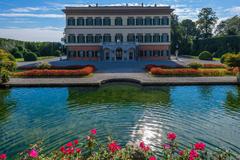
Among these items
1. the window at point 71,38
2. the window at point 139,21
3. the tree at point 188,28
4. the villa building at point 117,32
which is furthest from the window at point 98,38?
the tree at point 188,28

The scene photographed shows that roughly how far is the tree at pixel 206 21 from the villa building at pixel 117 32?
21.0m

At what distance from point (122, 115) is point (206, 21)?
5228cm

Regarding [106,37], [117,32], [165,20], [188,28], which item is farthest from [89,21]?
[188,28]

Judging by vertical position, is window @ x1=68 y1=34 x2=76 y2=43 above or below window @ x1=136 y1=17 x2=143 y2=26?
below

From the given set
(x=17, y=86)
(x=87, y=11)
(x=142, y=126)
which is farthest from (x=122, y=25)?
(x=142, y=126)

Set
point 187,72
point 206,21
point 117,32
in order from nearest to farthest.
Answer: point 187,72 < point 117,32 < point 206,21

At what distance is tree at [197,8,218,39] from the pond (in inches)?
1726

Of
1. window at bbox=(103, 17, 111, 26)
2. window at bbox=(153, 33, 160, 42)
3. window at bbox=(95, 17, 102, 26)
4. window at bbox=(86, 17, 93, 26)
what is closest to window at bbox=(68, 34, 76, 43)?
window at bbox=(86, 17, 93, 26)

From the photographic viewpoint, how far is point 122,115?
11.4m

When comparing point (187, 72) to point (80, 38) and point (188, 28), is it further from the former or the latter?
point (188, 28)

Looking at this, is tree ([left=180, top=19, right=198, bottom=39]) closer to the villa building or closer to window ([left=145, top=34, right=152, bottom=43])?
the villa building

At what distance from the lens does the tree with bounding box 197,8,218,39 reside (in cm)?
5796

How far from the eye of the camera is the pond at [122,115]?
8.66m

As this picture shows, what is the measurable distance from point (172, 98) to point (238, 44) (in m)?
34.3
